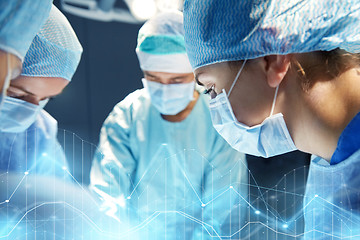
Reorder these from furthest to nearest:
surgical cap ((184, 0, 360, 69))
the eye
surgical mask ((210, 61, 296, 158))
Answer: the eye
surgical mask ((210, 61, 296, 158))
surgical cap ((184, 0, 360, 69))

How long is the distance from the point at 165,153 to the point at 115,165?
12.2 inches

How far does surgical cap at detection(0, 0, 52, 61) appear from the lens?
87 centimetres

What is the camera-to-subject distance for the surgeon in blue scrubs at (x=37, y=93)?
1472 millimetres

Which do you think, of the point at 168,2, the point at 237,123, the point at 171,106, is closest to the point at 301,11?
the point at 237,123

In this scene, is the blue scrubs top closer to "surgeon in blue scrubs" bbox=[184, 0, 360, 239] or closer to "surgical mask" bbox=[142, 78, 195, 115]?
"surgeon in blue scrubs" bbox=[184, 0, 360, 239]

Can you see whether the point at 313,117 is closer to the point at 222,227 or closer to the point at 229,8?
the point at 229,8

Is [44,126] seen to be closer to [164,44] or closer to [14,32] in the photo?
[164,44]

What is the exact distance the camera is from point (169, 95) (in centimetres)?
221

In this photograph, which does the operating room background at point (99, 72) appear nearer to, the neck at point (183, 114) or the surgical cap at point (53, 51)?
the neck at point (183, 114)

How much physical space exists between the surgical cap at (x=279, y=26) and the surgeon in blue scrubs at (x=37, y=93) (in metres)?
0.63

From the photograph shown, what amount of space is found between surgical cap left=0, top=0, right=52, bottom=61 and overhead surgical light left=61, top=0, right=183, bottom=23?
5.59 feet

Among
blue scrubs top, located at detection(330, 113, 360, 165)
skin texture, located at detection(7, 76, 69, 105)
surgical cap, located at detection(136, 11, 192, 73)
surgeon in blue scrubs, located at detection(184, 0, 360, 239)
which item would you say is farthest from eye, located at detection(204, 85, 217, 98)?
surgical cap, located at detection(136, 11, 192, 73)

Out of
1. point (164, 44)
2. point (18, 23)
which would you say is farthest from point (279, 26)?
point (164, 44)

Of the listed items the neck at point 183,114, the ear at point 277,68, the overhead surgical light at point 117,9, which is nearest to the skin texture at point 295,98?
the ear at point 277,68
